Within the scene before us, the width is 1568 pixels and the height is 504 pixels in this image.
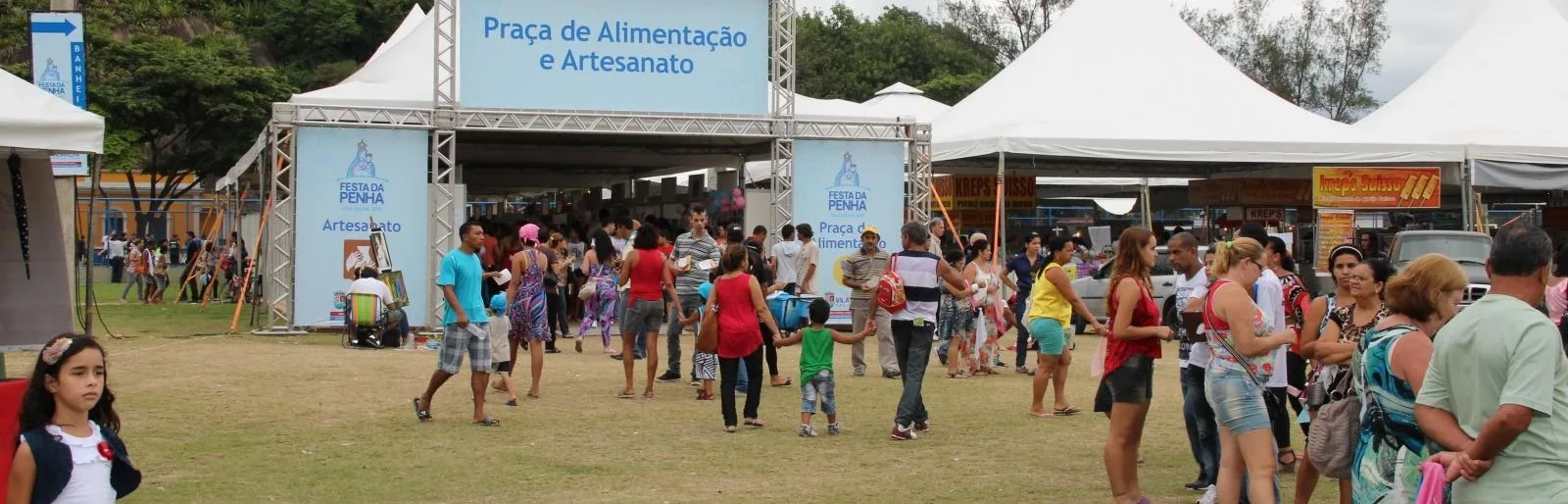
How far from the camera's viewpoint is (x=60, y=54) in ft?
43.0

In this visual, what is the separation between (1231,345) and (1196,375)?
1.04 metres

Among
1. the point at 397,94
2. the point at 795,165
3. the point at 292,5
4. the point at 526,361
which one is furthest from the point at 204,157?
the point at 526,361

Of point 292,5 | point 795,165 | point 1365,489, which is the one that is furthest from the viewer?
point 292,5

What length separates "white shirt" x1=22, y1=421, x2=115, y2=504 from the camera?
4305mm

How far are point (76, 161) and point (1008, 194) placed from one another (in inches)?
703

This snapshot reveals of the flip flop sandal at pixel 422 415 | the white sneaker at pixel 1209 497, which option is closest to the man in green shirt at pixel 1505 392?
the white sneaker at pixel 1209 497

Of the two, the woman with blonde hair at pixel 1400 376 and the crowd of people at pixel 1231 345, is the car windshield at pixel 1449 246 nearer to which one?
the crowd of people at pixel 1231 345

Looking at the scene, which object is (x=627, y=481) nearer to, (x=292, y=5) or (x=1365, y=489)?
(x=1365, y=489)

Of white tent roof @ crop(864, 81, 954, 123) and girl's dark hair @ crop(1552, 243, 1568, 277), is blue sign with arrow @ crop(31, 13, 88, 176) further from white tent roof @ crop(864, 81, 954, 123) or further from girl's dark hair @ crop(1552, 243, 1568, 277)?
white tent roof @ crop(864, 81, 954, 123)

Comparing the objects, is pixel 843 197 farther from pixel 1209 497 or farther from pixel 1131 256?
pixel 1209 497

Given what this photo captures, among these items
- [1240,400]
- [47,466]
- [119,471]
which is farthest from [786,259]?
[47,466]

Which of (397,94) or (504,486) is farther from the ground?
(397,94)

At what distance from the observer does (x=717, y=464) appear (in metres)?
9.28

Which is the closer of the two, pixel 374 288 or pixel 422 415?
pixel 422 415
